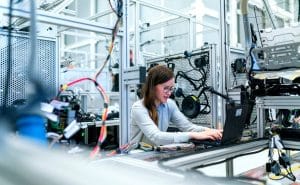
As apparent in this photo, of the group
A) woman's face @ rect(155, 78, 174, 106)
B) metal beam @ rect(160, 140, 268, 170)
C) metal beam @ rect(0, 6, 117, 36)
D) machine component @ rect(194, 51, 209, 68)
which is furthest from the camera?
machine component @ rect(194, 51, 209, 68)

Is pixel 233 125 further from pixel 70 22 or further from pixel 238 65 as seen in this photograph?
pixel 238 65

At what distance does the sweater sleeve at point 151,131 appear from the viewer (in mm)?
1401

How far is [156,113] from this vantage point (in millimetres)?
1793

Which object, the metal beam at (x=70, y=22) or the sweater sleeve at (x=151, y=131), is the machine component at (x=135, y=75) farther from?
the sweater sleeve at (x=151, y=131)

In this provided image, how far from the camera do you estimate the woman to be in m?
1.58

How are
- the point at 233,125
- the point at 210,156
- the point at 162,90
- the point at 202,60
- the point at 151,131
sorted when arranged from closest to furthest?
1. the point at 210,156
2. the point at 233,125
3. the point at 151,131
4. the point at 162,90
5. the point at 202,60

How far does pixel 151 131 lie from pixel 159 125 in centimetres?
26

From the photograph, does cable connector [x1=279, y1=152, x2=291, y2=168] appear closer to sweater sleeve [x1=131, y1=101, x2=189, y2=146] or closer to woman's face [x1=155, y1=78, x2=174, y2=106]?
sweater sleeve [x1=131, y1=101, x2=189, y2=146]

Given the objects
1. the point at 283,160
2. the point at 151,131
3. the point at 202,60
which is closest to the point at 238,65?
the point at 202,60

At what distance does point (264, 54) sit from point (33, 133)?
1.10 m

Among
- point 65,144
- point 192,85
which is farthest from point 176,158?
point 192,85

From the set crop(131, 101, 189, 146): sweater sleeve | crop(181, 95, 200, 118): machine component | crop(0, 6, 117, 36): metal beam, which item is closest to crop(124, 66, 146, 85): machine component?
crop(0, 6, 117, 36): metal beam

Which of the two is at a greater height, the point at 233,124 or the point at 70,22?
the point at 70,22

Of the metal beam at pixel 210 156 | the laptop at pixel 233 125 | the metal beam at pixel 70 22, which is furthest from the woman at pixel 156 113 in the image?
the metal beam at pixel 70 22
